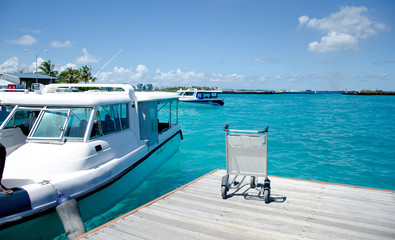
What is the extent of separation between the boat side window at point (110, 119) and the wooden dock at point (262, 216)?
2.68 m

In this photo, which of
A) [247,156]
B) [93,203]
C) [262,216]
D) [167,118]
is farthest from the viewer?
[167,118]

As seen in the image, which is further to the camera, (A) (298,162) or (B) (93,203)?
(A) (298,162)

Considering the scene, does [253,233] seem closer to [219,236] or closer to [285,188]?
[219,236]

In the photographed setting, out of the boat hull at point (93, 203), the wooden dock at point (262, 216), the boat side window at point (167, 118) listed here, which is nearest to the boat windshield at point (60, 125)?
the boat hull at point (93, 203)

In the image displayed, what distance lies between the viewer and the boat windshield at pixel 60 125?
20.4ft

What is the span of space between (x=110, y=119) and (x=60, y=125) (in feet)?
4.49

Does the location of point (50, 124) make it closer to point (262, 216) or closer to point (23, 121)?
point (23, 121)

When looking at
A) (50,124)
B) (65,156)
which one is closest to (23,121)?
(50,124)

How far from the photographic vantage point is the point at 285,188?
239 inches

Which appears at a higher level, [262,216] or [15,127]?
[15,127]

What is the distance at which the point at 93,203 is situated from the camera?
5.91 m

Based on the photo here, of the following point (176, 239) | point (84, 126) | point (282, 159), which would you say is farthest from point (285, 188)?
point (282, 159)

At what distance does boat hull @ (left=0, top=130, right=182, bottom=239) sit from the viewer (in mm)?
4523

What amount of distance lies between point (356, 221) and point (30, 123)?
848cm
